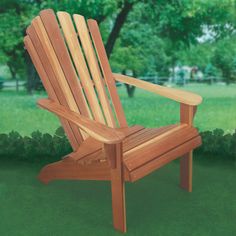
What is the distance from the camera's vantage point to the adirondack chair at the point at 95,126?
7.23 ft

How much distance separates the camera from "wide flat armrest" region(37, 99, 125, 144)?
2.05 meters

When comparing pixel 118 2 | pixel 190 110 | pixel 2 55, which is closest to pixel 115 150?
pixel 190 110

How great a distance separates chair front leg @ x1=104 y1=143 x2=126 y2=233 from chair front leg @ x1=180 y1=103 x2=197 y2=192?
0.70 meters

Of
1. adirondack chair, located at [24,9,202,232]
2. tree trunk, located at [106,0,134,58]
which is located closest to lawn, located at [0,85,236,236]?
adirondack chair, located at [24,9,202,232]

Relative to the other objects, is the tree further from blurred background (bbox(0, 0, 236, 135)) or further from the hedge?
the hedge

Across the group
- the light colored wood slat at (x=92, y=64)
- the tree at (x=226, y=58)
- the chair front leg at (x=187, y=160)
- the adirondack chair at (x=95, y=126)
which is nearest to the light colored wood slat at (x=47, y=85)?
the adirondack chair at (x=95, y=126)

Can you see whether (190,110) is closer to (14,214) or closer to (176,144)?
(176,144)

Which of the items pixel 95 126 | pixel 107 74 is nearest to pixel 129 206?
pixel 95 126

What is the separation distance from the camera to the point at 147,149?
2.36 meters

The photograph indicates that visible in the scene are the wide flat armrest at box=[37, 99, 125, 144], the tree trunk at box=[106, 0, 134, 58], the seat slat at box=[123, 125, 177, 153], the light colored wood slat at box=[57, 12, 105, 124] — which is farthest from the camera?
the tree trunk at box=[106, 0, 134, 58]

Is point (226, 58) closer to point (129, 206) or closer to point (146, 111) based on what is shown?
point (146, 111)

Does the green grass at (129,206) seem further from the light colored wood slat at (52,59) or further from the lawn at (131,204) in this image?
the light colored wood slat at (52,59)

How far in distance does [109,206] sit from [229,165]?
4.02 feet

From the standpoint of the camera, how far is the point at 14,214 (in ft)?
8.24
